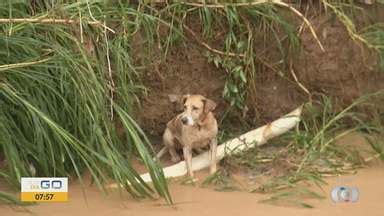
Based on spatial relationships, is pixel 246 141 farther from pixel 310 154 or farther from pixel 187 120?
pixel 187 120

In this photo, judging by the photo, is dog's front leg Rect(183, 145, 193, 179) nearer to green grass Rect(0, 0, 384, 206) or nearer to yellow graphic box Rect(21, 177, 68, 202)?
green grass Rect(0, 0, 384, 206)

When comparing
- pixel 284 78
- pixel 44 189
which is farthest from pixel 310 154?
pixel 44 189

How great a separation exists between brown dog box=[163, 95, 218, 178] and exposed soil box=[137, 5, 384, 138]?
44cm

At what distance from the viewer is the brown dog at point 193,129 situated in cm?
586

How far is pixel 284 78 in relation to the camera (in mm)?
6707

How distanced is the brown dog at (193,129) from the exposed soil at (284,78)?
442 mm

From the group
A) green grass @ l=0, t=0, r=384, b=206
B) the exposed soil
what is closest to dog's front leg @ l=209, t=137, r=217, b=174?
green grass @ l=0, t=0, r=384, b=206

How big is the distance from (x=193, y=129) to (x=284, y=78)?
3.81ft

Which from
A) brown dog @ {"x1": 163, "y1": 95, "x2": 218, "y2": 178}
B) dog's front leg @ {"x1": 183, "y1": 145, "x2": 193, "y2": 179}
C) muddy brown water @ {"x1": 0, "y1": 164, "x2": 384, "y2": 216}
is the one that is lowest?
muddy brown water @ {"x1": 0, "y1": 164, "x2": 384, "y2": 216}

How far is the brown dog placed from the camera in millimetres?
5855

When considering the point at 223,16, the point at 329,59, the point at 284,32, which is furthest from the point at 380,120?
the point at 223,16

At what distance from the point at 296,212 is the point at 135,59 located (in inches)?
89.5

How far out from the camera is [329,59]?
6754 mm

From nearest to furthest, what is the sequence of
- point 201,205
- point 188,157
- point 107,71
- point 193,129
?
point 201,205
point 107,71
point 188,157
point 193,129
